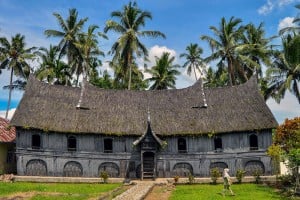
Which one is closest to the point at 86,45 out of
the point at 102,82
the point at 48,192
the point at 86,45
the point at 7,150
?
the point at 86,45

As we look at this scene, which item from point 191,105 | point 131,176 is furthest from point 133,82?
point 131,176

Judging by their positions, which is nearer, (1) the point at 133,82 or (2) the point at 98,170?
(2) the point at 98,170

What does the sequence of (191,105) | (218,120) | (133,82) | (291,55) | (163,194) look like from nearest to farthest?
(163,194) → (218,120) → (191,105) → (291,55) → (133,82)

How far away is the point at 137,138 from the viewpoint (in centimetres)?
3688

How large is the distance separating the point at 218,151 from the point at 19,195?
19033 mm

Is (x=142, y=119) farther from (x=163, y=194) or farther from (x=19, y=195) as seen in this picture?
(x=19, y=195)

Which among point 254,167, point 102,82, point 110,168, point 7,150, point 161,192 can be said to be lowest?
point 161,192

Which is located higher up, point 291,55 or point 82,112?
point 291,55

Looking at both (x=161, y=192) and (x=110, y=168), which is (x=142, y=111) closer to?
(x=110, y=168)

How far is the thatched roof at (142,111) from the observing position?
118 feet

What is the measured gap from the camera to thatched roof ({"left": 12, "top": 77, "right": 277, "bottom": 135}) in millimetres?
35969

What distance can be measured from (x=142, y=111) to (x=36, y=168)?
11.4 meters

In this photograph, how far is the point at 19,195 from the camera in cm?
2425

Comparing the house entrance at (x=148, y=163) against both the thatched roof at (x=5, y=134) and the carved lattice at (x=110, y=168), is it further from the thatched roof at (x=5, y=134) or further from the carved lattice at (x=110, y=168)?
the thatched roof at (x=5, y=134)
